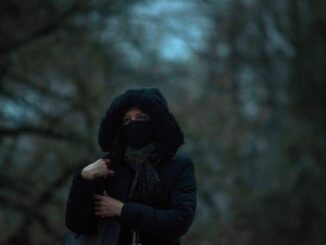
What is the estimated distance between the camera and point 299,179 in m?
15.7

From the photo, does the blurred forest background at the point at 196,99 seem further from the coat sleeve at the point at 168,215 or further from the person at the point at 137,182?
the coat sleeve at the point at 168,215

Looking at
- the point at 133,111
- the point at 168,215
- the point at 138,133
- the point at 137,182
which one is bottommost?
the point at 168,215

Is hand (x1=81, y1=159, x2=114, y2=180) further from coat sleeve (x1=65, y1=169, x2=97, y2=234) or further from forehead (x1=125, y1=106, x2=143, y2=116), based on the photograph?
forehead (x1=125, y1=106, x2=143, y2=116)

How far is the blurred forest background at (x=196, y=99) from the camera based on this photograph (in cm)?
1178

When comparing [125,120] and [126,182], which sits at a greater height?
[125,120]

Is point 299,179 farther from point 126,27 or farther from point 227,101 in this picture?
point 126,27

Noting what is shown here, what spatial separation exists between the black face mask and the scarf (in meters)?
0.04

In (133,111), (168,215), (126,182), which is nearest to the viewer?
(168,215)

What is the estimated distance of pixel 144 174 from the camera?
12.1ft

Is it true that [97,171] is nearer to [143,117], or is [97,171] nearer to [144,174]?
[144,174]

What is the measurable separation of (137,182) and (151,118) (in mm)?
319

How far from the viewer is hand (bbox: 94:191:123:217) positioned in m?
3.68

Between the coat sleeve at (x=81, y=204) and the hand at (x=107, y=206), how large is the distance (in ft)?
0.09

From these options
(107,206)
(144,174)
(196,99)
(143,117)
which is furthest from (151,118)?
(196,99)
